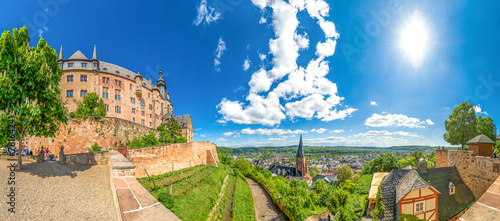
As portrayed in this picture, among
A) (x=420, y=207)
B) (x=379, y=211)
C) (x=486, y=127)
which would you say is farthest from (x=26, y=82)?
(x=486, y=127)

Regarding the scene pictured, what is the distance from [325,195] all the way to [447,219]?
12.6 m

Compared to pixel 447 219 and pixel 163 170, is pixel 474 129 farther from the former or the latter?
pixel 163 170

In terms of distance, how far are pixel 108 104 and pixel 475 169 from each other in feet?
148

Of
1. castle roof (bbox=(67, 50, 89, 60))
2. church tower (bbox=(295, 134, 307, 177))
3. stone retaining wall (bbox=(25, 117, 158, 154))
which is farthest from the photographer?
church tower (bbox=(295, 134, 307, 177))

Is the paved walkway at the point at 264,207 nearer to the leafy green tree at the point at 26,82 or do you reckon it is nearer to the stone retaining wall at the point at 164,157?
the stone retaining wall at the point at 164,157

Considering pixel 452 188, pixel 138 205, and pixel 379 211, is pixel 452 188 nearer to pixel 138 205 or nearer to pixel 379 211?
pixel 379 211

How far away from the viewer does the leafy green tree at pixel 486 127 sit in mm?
20875

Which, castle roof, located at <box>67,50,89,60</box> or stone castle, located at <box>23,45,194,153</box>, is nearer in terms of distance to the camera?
stone castle, located at <box>23,45,194,153</box>

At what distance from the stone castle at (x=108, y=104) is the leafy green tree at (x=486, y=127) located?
41.9 m

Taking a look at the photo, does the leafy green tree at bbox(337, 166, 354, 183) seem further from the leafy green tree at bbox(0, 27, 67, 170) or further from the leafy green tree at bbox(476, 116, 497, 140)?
the leafy green tree at bbox(0, 27, 67, 170)

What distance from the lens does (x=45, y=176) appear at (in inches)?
274

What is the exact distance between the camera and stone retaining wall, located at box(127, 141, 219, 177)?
595 inches

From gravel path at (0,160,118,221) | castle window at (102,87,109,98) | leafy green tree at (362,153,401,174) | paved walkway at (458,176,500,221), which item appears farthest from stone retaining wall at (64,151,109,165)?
leafy green tree at (362,153,401,174)

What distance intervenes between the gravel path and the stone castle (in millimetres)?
8673
